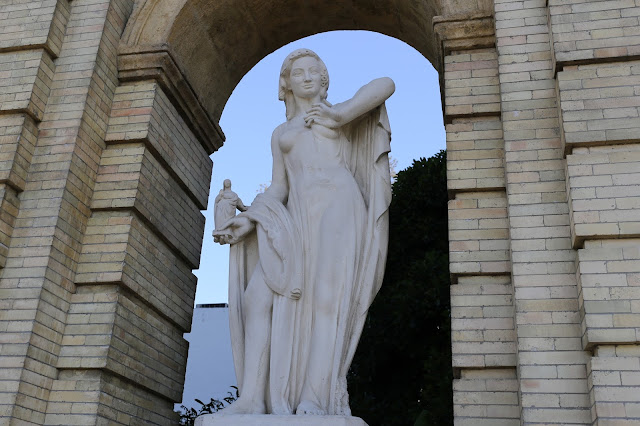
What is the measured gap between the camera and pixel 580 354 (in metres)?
4.45

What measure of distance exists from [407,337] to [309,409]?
23.2 feet

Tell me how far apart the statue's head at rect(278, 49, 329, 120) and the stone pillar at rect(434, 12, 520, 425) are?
1059 mm

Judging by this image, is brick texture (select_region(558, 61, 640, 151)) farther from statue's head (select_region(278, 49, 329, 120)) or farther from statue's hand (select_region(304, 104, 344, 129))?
statue's head (select_region(278, 49, 329, 120))

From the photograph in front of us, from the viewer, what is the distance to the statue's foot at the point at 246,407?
509cm

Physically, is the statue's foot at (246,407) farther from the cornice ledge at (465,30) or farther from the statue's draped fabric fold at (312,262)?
the cornice ledge at (465,30)

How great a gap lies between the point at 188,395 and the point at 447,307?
278 inches

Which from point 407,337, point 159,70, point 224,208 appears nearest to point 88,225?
point 224,208

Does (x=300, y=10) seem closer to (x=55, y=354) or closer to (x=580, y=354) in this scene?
(x=55, y=354)

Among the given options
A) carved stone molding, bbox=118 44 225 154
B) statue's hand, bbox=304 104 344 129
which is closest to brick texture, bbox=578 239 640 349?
statue's hand, bbox=304 104 344 129

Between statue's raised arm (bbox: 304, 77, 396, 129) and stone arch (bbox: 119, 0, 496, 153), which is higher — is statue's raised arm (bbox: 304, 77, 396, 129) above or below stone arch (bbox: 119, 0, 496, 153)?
below

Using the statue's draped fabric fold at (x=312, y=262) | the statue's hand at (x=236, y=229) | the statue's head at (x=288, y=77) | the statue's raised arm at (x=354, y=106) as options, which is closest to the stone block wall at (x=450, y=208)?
the statue's raised arm at (x=354, y=106)

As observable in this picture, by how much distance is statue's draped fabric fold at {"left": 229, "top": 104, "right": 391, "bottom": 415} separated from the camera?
17.2 feet

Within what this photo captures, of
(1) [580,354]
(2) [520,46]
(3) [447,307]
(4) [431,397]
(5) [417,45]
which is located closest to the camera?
(1) [580,354]

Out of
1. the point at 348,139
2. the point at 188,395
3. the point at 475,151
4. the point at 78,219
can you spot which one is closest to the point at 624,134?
the point at 475,151
